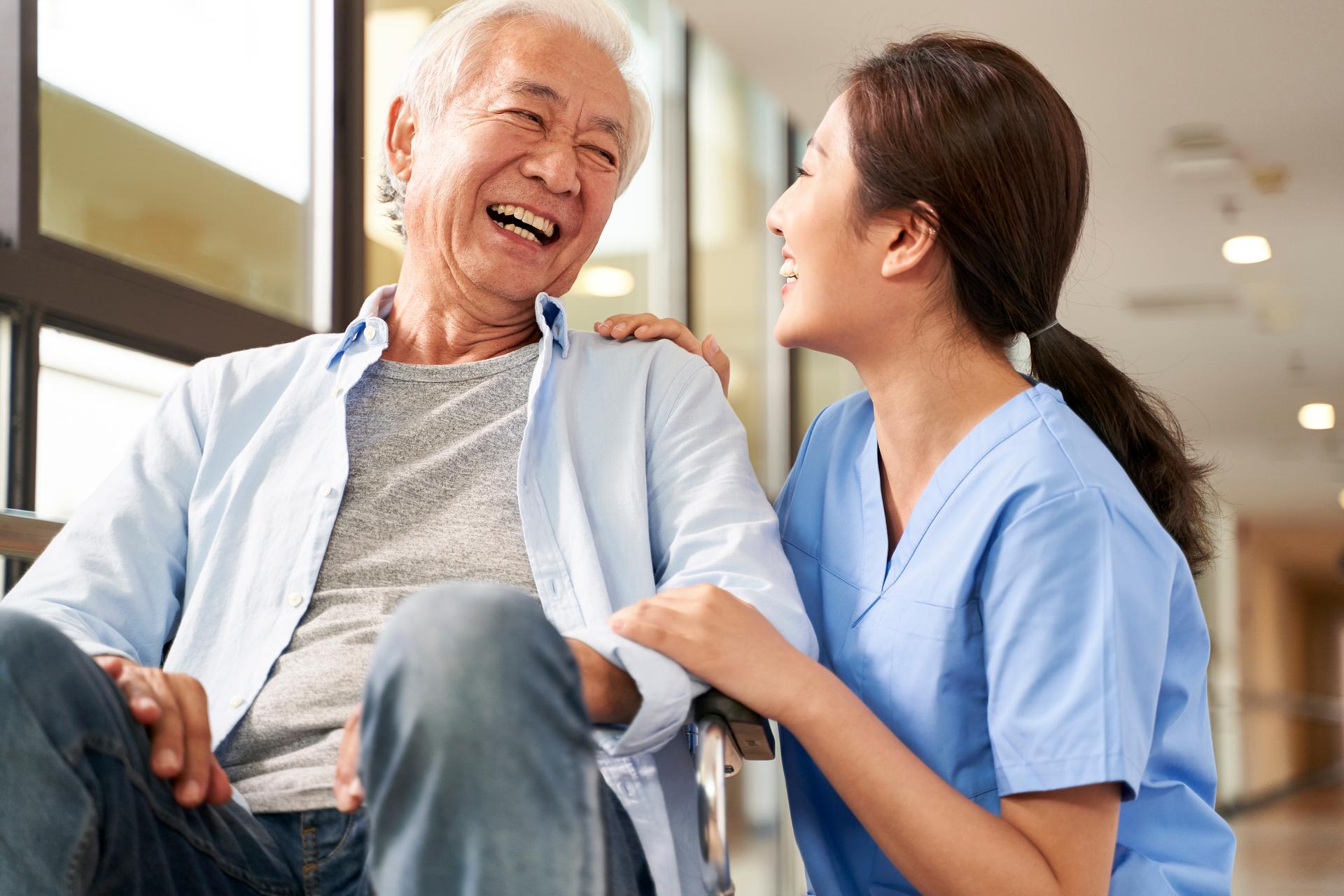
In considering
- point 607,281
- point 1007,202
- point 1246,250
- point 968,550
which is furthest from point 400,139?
point 1246,250

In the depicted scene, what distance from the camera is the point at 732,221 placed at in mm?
5434

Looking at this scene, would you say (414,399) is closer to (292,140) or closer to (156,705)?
(156,705)

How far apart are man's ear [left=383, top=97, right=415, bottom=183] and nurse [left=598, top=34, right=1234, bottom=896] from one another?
1.31ft

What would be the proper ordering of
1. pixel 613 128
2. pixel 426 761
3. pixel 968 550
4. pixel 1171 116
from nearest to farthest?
pixel 426 761
pixel 968 550
pixel 613 128
pixel 1171 116

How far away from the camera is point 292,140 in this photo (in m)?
2.75

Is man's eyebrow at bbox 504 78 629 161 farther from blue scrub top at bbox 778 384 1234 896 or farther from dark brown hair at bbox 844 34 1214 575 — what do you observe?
blue scrub top at bbox 778 384 1234 896

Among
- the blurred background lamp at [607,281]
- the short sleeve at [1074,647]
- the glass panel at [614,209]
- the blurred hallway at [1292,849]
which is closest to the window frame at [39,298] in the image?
the glass panel at [614,209]

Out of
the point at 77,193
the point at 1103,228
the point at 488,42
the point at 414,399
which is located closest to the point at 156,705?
the point at 414,399

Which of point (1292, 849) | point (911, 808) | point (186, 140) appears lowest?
point (1292, 849)

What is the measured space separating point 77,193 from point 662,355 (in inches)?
49.4

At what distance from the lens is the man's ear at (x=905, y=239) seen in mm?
1327

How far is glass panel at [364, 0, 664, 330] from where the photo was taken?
9.48 feet

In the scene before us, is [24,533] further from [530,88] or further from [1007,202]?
[1007,202]

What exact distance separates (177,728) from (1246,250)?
6.24 meters
